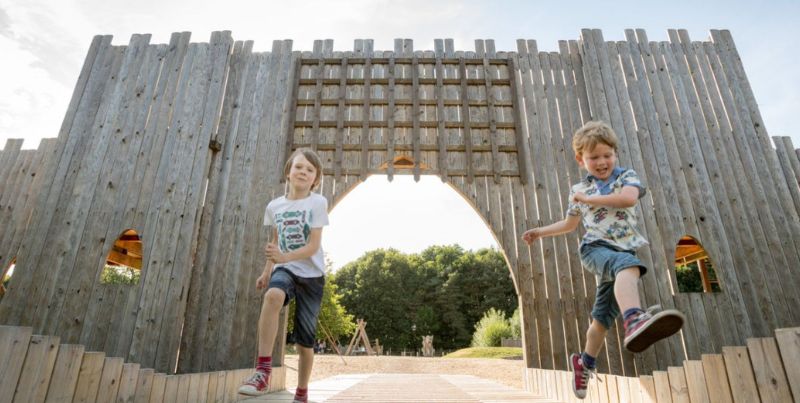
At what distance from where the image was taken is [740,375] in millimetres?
1943

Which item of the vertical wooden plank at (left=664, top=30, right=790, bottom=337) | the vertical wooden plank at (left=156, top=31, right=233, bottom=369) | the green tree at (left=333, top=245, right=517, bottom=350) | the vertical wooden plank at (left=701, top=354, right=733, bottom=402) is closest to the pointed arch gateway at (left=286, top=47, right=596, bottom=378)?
the vertical wooden plank at (left=156, top=31, right=233, bottom=369)

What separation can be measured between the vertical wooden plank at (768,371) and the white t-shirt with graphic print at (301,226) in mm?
2227

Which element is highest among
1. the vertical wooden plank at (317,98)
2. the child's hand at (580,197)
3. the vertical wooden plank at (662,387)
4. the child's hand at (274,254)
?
the vertical wooden plank at (317,98)

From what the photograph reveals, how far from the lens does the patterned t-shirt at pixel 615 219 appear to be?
2.19 m

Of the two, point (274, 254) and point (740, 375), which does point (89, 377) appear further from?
point (740, 375)

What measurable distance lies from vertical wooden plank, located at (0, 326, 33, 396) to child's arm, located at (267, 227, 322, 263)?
1175 millimetres

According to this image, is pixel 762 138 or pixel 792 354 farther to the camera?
pixel 762 138

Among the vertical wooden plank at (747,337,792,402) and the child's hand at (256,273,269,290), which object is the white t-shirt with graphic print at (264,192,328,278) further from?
the vertical wooden plank at (747,337,792,402)

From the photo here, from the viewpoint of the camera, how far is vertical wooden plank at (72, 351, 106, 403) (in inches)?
87.9

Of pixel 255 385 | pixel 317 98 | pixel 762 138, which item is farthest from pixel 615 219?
pixel 762 138

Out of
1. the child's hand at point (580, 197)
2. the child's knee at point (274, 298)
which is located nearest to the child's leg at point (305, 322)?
the child's knee at point (274, 298)

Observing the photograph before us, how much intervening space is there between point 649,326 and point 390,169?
426 cm

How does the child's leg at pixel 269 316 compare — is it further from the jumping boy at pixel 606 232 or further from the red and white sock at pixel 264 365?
the jumping boy at pixel 606 232

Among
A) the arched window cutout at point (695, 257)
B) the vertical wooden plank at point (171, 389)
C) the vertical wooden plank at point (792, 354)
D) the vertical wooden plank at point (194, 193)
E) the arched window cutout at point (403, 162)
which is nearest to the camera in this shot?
the vertical wooden plank at point (792, 354)
